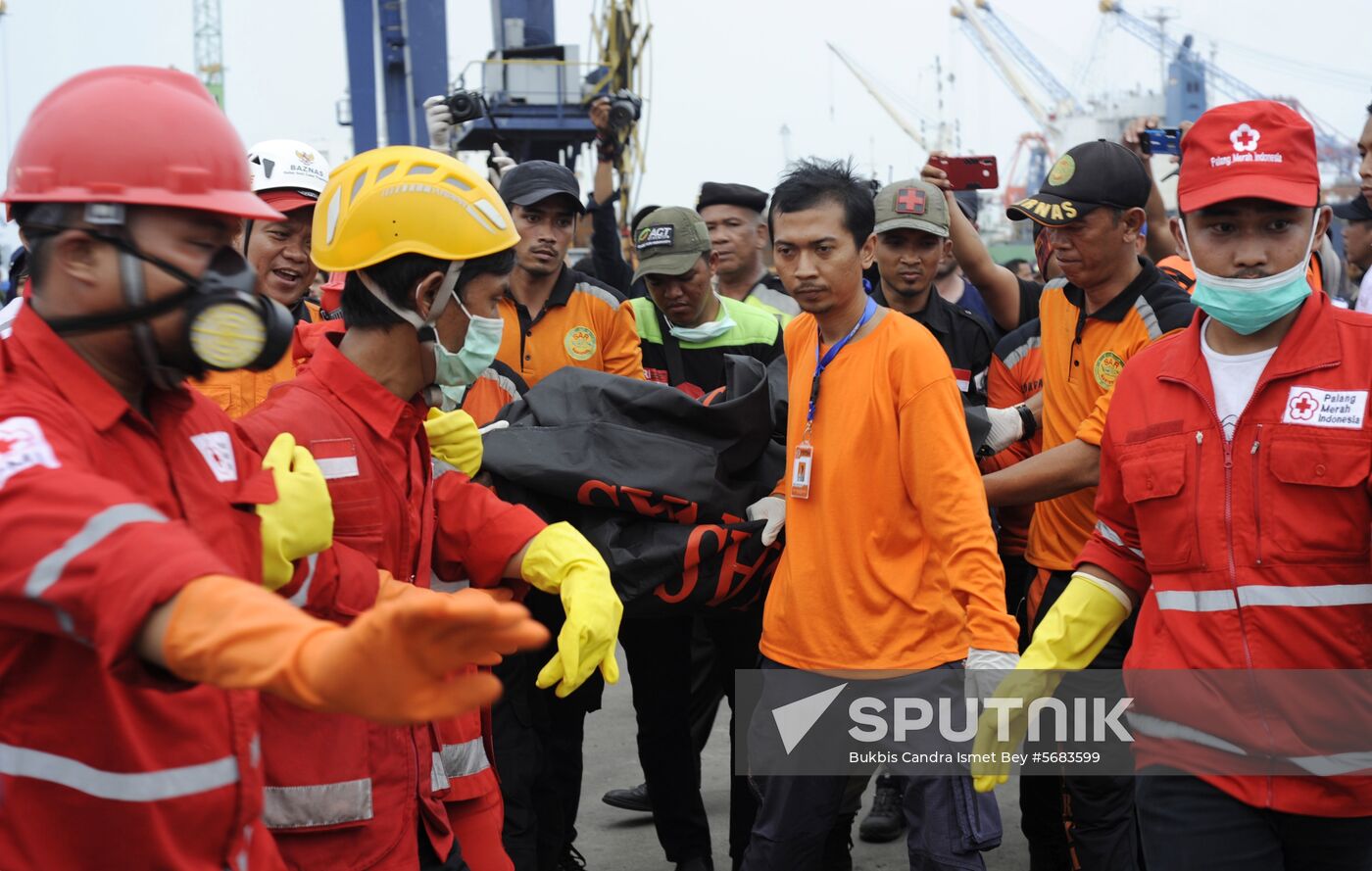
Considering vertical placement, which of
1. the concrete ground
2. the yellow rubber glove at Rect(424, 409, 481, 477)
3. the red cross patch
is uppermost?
the red cross patch

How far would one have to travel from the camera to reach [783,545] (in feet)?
14.8

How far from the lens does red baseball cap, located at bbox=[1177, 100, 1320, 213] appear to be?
2.91m

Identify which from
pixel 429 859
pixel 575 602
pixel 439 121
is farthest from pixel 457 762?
pixel 439 121

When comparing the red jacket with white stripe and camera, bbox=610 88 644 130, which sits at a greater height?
camera, bbox=610 88 644 130

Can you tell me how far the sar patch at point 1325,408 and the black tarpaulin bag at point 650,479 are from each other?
1.99 meters

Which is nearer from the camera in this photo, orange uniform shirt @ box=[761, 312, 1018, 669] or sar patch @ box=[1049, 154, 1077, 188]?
orange uniform shirt @ box=[761, 312, 1018, 669]

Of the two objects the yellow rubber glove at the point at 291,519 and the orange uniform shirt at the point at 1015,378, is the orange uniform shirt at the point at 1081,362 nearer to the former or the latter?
the orange uniform shirt at the point at 1015,378

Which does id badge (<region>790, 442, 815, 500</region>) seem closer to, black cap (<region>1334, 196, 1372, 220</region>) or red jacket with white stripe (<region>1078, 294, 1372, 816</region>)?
red jacket with white stripe (<region>1078, 294, 1372, 816</region>)

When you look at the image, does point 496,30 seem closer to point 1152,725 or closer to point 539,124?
point 539,124

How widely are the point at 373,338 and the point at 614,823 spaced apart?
3469mm

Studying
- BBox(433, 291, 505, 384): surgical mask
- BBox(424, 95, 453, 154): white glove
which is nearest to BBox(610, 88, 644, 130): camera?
BBox(424, 95, 453, 154): white glove

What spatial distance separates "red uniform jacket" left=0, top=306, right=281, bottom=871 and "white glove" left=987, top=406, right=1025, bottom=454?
3.13 metres

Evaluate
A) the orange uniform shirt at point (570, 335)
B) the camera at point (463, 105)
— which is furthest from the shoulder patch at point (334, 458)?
the camera at point (463, 105)

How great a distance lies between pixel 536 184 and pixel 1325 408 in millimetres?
3531
